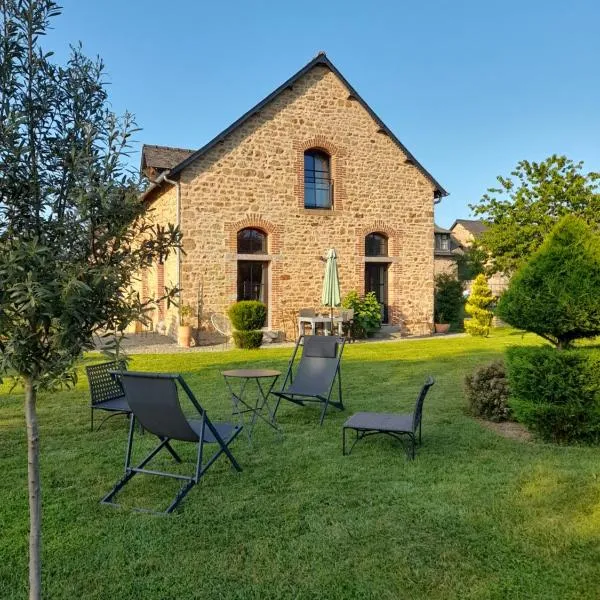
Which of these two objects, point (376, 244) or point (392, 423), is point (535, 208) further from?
point (392, 423)

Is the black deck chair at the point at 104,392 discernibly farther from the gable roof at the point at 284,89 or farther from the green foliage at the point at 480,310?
the green foliage at the point at 480,310

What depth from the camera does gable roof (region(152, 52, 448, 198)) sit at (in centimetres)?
1386

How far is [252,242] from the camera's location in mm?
15141

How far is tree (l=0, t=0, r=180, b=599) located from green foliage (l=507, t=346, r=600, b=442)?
4.25m

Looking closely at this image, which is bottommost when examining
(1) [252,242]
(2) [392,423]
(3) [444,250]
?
(2) [392,423]

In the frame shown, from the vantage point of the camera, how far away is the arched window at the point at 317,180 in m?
15.8

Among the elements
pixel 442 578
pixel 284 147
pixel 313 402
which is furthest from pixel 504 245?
pixel 442 578

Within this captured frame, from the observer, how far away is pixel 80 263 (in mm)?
2119

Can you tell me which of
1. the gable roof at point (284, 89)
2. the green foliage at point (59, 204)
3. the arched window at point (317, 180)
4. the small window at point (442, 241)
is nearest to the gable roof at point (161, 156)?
the gable roof at point (284, 89)

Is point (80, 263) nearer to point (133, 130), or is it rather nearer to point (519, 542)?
point (133, 130)

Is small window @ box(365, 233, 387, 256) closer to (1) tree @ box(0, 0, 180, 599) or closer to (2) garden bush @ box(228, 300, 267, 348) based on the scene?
(2) garden bush @ box(228, 300, 267, 348)

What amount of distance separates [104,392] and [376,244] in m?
12.3

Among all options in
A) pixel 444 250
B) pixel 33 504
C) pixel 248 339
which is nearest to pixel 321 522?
pixel 33 504

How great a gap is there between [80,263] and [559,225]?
4.87 meters
